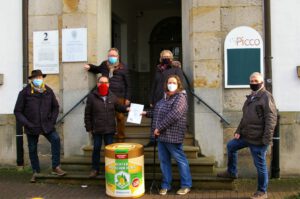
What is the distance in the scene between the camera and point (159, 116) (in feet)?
21.5

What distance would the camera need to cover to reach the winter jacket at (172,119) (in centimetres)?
639

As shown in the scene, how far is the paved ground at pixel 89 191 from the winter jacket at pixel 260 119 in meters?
1.01

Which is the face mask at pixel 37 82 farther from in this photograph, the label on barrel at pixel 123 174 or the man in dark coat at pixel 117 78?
the label on barrel at pixel 123 174

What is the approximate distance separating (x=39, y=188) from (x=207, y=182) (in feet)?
9.20

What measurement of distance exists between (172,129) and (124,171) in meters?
0.97

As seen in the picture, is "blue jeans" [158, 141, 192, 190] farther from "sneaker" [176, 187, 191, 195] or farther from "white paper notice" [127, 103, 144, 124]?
"white paper notice" [127, 103, 144, 124]

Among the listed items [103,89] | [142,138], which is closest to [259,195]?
[142,138]

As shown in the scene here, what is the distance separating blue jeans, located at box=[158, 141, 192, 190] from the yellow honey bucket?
15.8 inches

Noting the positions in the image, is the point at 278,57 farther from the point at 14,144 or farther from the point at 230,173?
the point at 14,144

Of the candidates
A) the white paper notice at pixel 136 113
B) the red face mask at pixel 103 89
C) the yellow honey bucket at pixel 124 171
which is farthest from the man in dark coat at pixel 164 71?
the yellow honey bucket at pixel 124 171

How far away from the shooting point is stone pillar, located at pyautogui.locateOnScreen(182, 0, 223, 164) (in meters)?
7.84

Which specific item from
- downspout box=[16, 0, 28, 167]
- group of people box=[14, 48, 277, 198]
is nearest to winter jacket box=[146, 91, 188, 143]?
group of people box=[14, 48, 277, 198]

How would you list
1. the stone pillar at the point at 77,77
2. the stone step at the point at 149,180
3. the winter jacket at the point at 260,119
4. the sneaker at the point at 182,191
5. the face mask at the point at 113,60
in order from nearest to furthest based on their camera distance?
the winter jacket at the point at 260,119 < the sneaker at the point at 182,191 < the stone step at the point at 149,180 < the face mask at the point at 113,60 < the stone pillar at the point at 77,77

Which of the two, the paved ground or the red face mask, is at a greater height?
the red face mask
